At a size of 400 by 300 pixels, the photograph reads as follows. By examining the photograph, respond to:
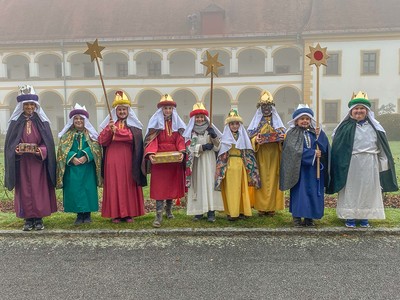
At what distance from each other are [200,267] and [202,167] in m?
1.71

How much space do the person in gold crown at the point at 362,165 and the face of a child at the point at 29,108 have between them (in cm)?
422

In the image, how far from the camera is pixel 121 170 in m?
5.31

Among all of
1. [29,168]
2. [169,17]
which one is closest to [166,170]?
[29,168]

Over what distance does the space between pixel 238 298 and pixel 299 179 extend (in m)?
2.21

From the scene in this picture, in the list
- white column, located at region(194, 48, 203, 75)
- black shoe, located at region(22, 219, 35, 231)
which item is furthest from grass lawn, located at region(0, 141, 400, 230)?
white column, located at region(194, 48, 203, 75)

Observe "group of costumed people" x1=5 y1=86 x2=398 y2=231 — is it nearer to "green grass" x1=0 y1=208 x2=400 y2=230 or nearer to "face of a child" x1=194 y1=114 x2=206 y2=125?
"face of a child" x1=194 y1=114 x2=206 y2=125

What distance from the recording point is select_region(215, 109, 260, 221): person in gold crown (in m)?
5.34

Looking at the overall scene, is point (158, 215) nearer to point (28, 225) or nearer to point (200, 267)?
point (200, 267)

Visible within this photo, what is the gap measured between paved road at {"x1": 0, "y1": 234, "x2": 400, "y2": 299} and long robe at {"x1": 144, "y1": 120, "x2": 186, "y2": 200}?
70 cm

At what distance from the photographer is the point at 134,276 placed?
12.7 ft

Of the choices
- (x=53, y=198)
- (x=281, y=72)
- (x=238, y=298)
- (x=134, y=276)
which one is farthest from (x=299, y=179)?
(x=281, y=72)

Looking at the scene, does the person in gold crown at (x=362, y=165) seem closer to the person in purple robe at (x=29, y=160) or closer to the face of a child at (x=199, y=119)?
the face of a child at (x=199, y=119)

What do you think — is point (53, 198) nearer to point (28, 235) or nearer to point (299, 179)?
point (28, 235)

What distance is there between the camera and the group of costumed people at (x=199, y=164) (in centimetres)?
511
